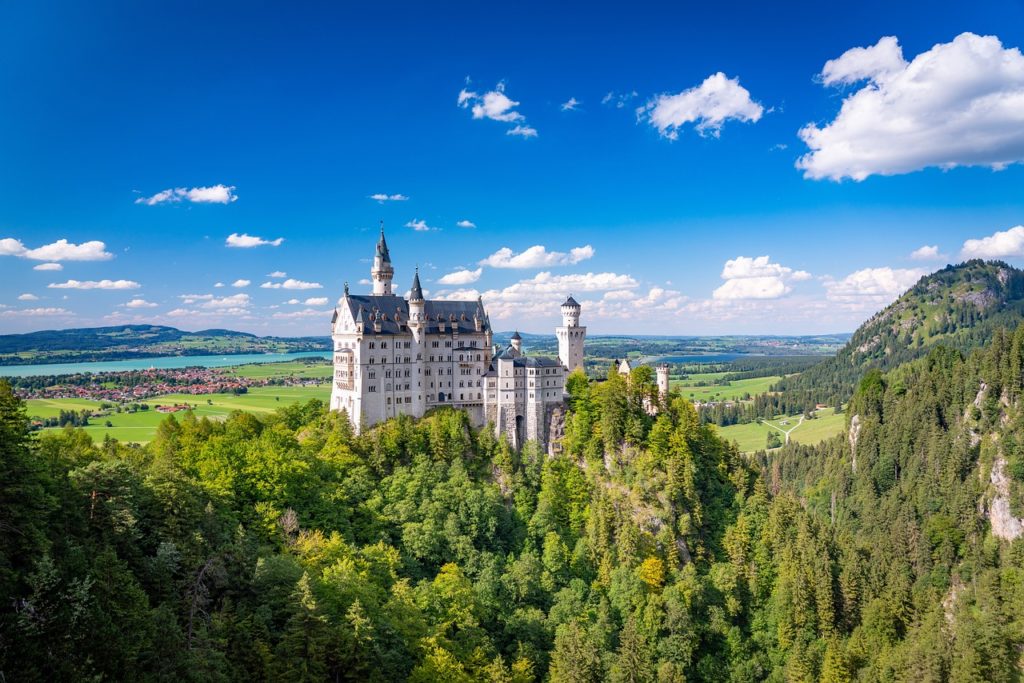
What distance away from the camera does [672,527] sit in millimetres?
82375

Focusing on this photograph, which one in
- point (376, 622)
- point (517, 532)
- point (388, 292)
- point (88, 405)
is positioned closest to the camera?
point (376, 622)

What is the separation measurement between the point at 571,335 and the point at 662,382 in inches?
564

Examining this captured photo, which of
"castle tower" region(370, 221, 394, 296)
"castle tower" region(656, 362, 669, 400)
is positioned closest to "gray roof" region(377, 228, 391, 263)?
"castle tower" region(370, 221, 394, 296)

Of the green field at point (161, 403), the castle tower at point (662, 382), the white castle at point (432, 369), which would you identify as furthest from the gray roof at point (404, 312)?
the green field at point (161, 403)

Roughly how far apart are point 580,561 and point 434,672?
28728mm

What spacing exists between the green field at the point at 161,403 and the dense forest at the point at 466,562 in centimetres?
3245

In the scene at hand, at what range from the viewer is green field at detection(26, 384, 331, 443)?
112688mm

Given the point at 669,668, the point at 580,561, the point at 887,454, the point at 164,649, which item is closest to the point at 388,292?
the point at 580,561

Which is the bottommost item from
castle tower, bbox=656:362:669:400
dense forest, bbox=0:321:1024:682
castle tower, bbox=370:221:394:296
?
dense forest, bbox=0:321:1024:682

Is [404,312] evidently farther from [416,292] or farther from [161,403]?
[161,403]

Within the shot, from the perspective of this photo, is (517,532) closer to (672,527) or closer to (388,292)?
(672,527)

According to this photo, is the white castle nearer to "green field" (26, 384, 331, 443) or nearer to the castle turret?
the castle turret

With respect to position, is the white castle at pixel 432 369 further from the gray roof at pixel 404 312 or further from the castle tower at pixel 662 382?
the castle tower at pixel 662 382

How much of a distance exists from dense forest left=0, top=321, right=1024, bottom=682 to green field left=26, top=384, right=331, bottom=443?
106ft
